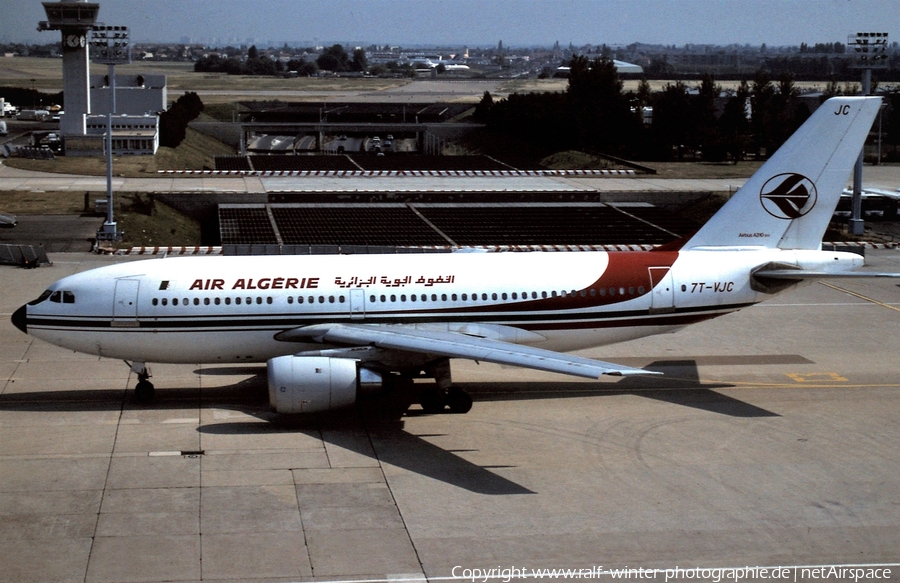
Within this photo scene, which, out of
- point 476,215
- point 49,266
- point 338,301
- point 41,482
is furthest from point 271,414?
point 476,215

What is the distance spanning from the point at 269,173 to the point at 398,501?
77.4 meters

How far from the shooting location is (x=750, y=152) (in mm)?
134625

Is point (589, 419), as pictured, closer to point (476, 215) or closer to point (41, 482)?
point (41, 482)

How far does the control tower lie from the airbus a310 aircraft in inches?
3820

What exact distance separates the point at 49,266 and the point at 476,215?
100ft

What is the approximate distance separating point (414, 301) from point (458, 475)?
8.23 m

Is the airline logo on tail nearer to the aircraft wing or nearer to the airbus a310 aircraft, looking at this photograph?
the airbus a310 aircraft

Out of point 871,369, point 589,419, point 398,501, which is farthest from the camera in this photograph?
point 871,369

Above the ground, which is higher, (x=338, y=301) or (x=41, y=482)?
(x=338, y=301)

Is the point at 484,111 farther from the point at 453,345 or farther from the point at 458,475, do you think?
the point at 458,475

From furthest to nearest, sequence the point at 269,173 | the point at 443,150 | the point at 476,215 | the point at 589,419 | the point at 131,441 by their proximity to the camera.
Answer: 1. the point at 443,150
2. the point at 269,173
3. the point at 476,215
4. the point at 589,419
5. the point at 131,441

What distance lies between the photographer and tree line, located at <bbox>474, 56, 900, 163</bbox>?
12875cm

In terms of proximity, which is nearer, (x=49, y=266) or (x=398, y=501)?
(x=398, y=501)

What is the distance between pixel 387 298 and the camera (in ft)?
116
